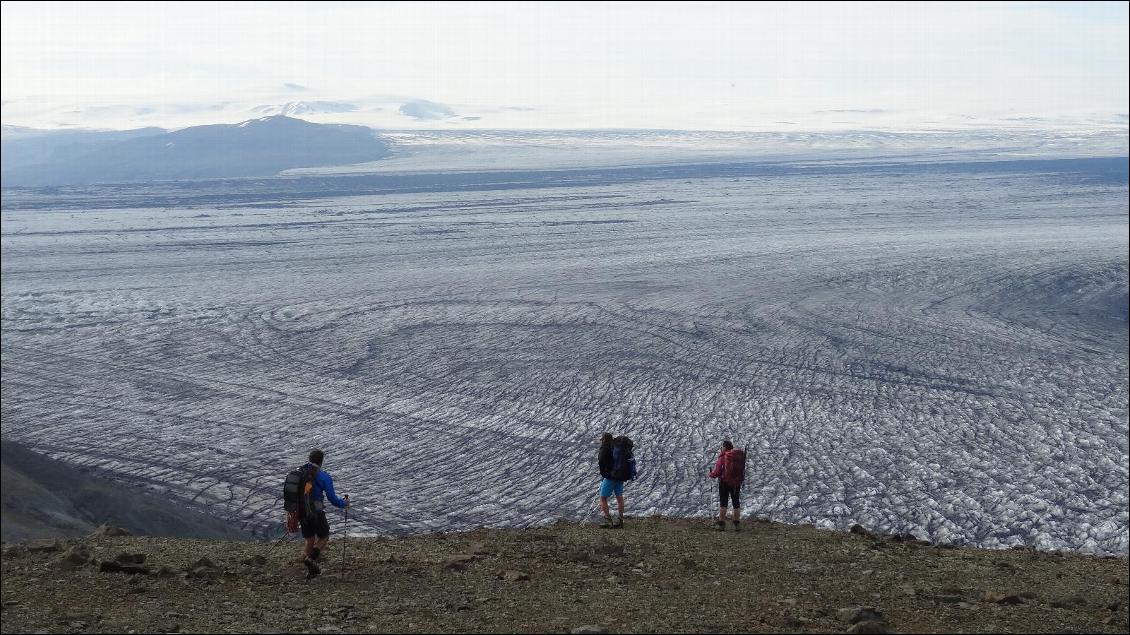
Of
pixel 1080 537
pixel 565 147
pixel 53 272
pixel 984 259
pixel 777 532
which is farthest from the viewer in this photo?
pixel 565 147

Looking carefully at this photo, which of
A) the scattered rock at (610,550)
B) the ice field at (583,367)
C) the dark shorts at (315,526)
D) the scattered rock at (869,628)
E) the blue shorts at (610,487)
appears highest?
the dark shorts at (315,526)

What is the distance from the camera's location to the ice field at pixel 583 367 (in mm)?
17438

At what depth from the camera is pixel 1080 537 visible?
15438 millimetres

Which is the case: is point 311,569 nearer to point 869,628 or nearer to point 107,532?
point 107,532

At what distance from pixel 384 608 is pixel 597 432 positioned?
12794 mm

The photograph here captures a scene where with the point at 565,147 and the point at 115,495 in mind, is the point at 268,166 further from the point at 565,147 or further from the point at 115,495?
the point at 115,495

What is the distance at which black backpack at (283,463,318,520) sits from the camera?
8.28m

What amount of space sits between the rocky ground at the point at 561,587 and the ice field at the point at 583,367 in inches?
230

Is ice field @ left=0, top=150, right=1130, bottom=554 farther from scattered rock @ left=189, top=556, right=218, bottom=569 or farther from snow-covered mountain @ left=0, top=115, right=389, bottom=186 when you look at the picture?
snow-covered mountain @ left=0, top=115, right=389, bottom=186

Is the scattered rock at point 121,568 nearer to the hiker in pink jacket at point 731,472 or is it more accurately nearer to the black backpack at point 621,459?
the black backpack at point 621,459

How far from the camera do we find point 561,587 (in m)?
8.51

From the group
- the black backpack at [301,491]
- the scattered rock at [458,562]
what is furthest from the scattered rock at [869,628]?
the black backpack at [301,491]

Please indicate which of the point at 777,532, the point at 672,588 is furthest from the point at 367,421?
the point at 672,588

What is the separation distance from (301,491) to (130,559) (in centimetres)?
148
